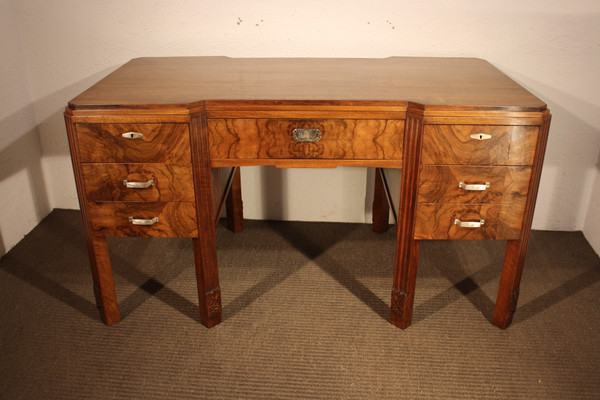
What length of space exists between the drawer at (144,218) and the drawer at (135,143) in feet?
0.44

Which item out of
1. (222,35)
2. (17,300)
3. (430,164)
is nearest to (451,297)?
(430,164)

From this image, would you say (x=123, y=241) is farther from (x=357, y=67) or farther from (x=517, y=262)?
(x=517, y=262)

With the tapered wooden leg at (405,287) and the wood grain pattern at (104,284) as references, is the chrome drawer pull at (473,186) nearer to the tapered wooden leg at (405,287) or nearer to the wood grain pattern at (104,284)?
the tapered wooden leg at (405,287)

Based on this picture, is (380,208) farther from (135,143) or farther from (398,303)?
(135,143)

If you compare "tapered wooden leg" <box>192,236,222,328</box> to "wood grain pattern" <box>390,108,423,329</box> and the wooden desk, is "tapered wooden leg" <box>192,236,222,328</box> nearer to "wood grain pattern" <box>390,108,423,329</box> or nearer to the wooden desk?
the wooden desk

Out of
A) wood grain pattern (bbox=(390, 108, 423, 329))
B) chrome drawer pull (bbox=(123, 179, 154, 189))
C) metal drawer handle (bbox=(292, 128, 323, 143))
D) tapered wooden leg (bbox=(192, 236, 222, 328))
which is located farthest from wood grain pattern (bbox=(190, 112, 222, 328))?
wood grain pattern (bbox=(390, 108, 423, 329))

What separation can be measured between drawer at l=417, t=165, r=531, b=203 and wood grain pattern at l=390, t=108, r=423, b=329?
0.10ft

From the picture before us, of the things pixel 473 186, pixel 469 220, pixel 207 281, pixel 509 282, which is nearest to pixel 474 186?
pixel 473 186

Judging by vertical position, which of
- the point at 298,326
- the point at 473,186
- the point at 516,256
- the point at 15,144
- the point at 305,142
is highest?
the point at 305,142

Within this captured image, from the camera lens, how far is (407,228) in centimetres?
147

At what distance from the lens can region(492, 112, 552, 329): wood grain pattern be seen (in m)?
1.33

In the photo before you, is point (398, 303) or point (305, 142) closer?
point (305, 142)

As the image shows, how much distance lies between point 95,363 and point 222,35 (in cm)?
126

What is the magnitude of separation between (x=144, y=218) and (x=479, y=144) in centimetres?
94
